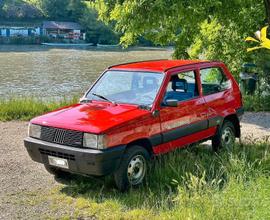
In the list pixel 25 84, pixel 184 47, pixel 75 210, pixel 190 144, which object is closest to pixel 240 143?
pixel 190 144

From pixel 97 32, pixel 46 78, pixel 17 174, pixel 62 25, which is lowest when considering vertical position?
pixel 46 78

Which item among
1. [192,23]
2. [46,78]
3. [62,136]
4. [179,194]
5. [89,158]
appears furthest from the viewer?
[46,78]

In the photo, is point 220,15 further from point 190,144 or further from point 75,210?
point 75,210

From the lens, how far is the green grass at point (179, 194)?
4.31m

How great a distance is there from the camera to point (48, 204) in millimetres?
5695

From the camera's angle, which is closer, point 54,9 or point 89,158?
point 89,158

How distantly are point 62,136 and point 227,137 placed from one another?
357 cm

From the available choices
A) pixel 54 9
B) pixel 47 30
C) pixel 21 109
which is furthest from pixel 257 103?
pixel 54 9

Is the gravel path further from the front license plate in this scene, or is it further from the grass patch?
the grass patch

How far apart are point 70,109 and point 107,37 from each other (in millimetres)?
93756

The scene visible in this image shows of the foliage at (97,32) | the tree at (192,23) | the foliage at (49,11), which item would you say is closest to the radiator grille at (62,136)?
the tree at (192,23)

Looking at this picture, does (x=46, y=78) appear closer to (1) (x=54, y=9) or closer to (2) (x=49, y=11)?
(2) (x=49, y=11)

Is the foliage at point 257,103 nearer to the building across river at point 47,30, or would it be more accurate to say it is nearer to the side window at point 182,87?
the side window at point 182,87

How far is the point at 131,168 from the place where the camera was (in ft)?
19.7
